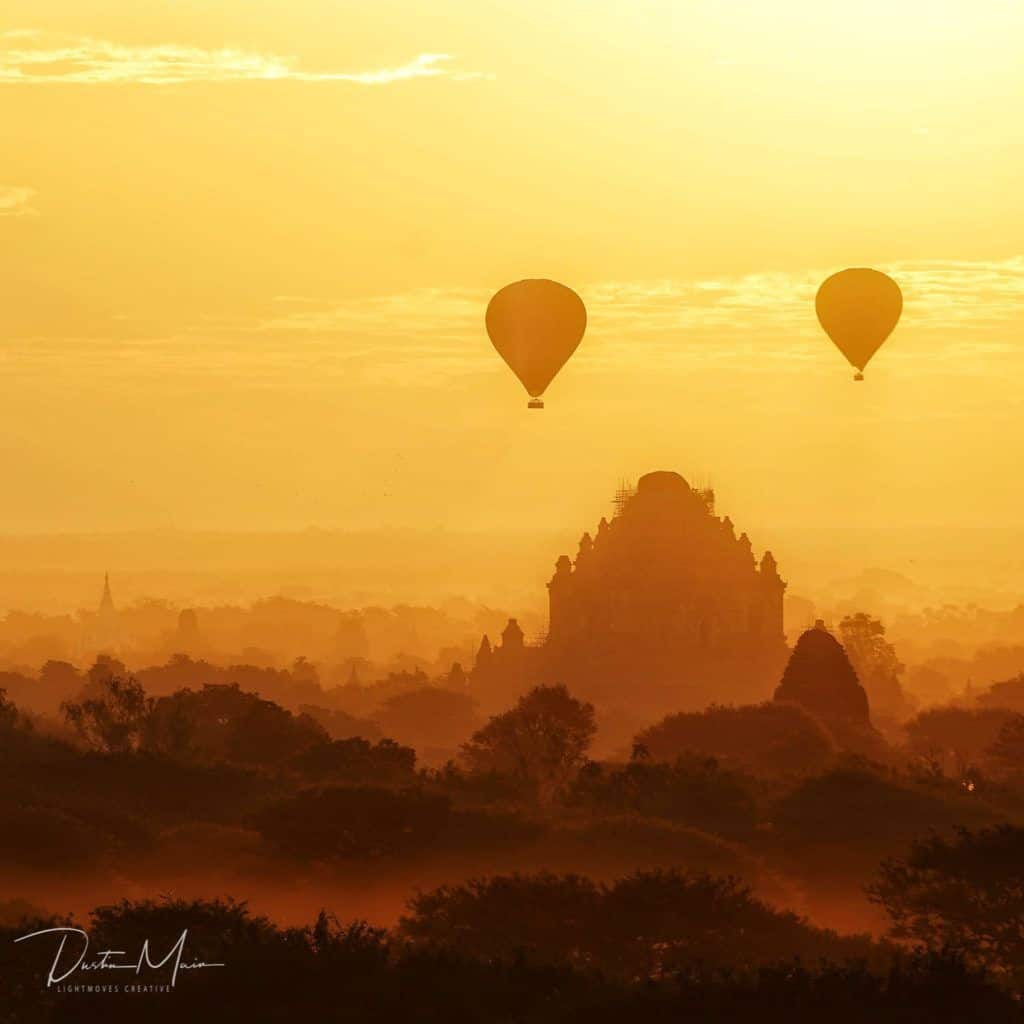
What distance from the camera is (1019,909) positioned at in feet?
225

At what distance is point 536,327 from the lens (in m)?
134

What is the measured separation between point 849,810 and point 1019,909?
2795 centimetres

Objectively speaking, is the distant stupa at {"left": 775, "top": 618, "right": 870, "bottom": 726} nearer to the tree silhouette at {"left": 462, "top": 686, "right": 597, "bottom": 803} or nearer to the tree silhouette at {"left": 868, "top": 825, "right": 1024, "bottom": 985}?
the tree silhouette at {"left": 462, "top": 686, "right": 597, "bottom": 803}

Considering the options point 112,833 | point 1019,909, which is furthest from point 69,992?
point 112,833

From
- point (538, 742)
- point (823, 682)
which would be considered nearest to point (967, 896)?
point (538, 742)

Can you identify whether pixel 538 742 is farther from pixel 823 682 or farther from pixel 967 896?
pixel 967 896

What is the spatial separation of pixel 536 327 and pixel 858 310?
597 inches

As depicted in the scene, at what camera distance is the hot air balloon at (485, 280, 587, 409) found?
132 meters

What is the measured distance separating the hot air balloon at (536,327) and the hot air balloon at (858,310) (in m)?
11.9

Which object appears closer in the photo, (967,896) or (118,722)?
(967,896)

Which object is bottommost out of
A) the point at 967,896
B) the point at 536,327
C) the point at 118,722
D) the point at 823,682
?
the point at 823,682

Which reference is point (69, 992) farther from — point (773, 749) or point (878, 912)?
point (773, 749)

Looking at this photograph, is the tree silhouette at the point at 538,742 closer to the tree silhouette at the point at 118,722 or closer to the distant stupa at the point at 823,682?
the distant stupa at the point at 823,682

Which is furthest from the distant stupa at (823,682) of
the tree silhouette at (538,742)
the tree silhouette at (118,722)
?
the tree silhouette at (118,722)
